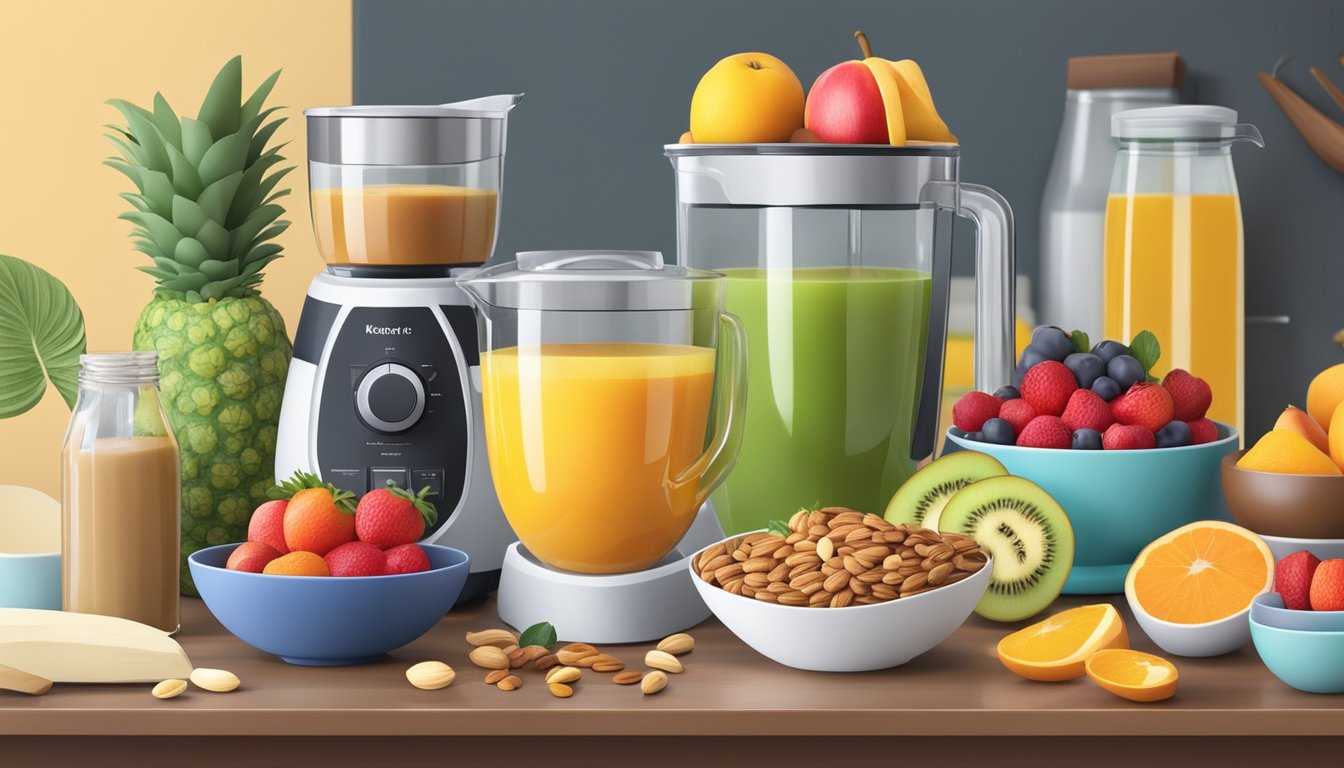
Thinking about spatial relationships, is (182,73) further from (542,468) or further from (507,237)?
(542,468)

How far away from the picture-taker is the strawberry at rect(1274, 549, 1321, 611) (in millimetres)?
836

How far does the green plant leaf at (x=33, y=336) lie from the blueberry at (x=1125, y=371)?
81 cm

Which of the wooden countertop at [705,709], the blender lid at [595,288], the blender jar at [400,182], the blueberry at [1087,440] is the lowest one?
the wooden countertop at [705,709]

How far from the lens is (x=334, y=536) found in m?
0.90

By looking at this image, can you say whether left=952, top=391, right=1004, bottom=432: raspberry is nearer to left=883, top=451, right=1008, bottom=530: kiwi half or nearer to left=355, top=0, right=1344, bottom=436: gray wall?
left=883, top=451, right=1008, bottom=530: kiwi half

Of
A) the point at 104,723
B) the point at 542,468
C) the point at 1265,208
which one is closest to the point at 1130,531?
the point at 542,468

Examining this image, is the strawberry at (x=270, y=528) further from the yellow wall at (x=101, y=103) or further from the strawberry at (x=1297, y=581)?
the yellow wall at (x=101, y=103)

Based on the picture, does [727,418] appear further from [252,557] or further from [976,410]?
[252,557]

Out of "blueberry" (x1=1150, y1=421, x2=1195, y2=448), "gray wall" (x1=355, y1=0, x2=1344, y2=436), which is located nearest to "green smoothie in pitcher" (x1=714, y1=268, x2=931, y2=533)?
"blueberry" (x1=1150, y1=421, x2=1195, y2=448)

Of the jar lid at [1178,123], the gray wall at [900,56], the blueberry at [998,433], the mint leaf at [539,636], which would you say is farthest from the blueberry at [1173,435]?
the gray wall at [900,56]

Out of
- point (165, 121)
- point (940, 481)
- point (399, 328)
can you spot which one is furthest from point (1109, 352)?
point (165, 121)

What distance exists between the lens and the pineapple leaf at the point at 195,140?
1127mm

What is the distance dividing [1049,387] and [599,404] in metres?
0.37
